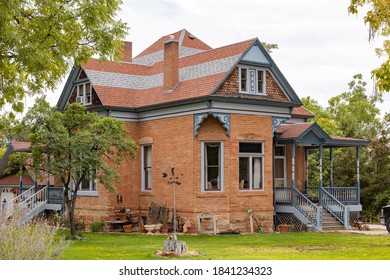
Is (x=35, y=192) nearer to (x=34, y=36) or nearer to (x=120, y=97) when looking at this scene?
(x=120, y=97)

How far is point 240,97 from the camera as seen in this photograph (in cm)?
2811

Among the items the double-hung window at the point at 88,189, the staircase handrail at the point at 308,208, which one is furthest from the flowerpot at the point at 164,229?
the staircase handrail at the point at 308,208

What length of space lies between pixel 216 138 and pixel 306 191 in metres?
7.08

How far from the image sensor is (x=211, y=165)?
1112 inches

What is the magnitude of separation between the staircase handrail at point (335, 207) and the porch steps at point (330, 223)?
6.3 inches

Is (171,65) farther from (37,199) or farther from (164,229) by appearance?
(37,199)

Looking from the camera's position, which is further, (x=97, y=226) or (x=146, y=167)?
(x=146, y=167)

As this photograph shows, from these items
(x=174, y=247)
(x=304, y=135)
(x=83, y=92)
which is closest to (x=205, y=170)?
(x=304, y=135)

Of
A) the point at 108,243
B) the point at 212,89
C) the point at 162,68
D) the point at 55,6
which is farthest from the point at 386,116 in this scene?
the point at 55,6

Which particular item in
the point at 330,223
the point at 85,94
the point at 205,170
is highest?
the point at 85,94

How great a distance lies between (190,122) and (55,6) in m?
10.7

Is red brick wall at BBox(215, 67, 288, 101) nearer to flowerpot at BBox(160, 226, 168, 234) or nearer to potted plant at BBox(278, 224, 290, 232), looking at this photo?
potted plant at BBox(278, 224, 290, 232)

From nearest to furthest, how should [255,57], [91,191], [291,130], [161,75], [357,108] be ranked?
[255,57] → [291,130] → [91,191] → [161,75] → [357,108]

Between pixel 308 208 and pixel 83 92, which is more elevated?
pixel 83 92
